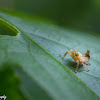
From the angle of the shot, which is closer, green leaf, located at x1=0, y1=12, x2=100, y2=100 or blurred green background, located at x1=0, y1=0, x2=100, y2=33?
green leaf, located at x1=0, y1=12, x2=100, y2=100

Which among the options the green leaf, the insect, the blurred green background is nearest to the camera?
the green leaf

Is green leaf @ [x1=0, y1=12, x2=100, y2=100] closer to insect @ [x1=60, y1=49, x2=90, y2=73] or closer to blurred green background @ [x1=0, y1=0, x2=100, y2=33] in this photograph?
insect @ [x1=60, y1=49, x2=90, y2=73]

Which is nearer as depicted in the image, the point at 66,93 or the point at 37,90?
the point at 66,93

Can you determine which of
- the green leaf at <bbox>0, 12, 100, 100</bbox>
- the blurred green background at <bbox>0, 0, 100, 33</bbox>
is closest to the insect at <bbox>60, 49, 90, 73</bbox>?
the green leaf at <bbox>0, 12, 100, 100</bbox>

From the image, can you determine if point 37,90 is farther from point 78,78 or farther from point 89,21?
point 89,21

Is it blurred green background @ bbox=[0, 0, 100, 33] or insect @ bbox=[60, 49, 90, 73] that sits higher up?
blurred green background @ bbox=[0, 0, 100, 33]

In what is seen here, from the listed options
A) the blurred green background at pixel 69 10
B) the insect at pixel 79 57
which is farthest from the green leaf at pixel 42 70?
the blurred green background at pixel 69 10

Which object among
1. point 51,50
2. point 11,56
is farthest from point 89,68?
point 11,56
